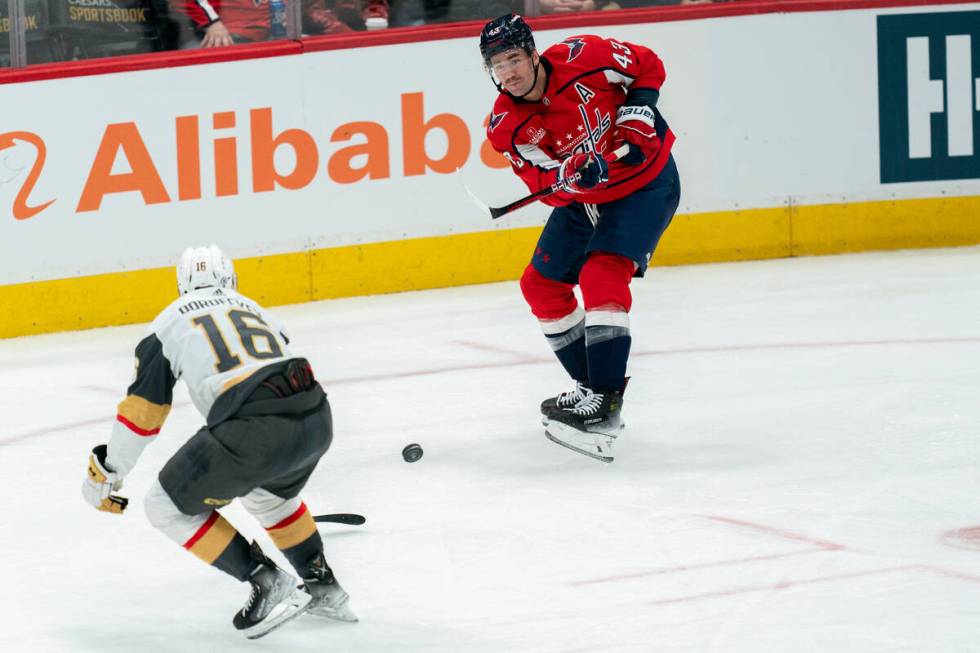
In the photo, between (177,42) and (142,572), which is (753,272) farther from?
(142,572)

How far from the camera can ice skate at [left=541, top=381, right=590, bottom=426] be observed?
4.71 m

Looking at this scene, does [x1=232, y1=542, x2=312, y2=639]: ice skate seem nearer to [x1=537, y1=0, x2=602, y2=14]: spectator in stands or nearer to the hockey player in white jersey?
the hockey player in white jersey

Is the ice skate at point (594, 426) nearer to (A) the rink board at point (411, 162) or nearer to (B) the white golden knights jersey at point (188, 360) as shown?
(B) the white golden knights jersey at point (188, 360)

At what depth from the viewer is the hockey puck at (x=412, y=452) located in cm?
454

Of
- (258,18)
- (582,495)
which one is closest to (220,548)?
(582,495)

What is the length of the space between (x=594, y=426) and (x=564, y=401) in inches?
8.3

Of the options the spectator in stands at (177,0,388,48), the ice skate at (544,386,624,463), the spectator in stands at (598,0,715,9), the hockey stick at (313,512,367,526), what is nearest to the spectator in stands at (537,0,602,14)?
the spectator in stands at (598,0,715,9)

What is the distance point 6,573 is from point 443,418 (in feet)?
5.81

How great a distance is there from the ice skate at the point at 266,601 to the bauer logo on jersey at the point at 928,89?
221 inches

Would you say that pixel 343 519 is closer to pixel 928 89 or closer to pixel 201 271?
pixel 201 271

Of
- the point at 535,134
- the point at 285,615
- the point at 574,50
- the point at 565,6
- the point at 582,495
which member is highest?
the point at 565,6

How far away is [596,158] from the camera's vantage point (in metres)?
4.45

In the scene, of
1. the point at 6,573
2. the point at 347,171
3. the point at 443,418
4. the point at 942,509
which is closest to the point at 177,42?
the point at 347,171

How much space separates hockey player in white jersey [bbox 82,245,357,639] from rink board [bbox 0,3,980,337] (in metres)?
3.76
